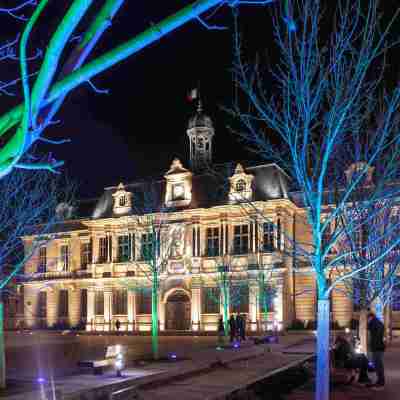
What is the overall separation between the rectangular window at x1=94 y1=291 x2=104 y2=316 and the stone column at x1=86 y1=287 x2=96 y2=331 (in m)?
0.27

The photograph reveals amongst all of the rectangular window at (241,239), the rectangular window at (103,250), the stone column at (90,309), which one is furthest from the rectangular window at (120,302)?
the rectangular window at (241,239)

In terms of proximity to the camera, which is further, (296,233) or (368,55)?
(296,233)

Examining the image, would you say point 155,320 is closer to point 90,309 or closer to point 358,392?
point 358,392

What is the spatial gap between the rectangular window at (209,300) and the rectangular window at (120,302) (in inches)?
297

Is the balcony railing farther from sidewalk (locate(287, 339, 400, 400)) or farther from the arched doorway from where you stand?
sidewalk (locate(287, 339, 400, 400))

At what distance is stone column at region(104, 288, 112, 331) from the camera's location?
169ft

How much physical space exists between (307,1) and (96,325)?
44955 millimetres

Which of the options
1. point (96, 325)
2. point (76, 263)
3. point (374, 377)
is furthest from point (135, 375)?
point (76, 263)

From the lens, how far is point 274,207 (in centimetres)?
4559

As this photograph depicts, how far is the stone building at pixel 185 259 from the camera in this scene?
44.9 meters

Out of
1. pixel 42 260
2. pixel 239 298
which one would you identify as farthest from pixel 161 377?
pixel 42 260

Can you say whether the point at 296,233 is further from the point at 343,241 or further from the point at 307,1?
the point at 307,1

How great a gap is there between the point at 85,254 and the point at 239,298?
18073 millimetres

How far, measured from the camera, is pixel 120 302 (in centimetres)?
5200
